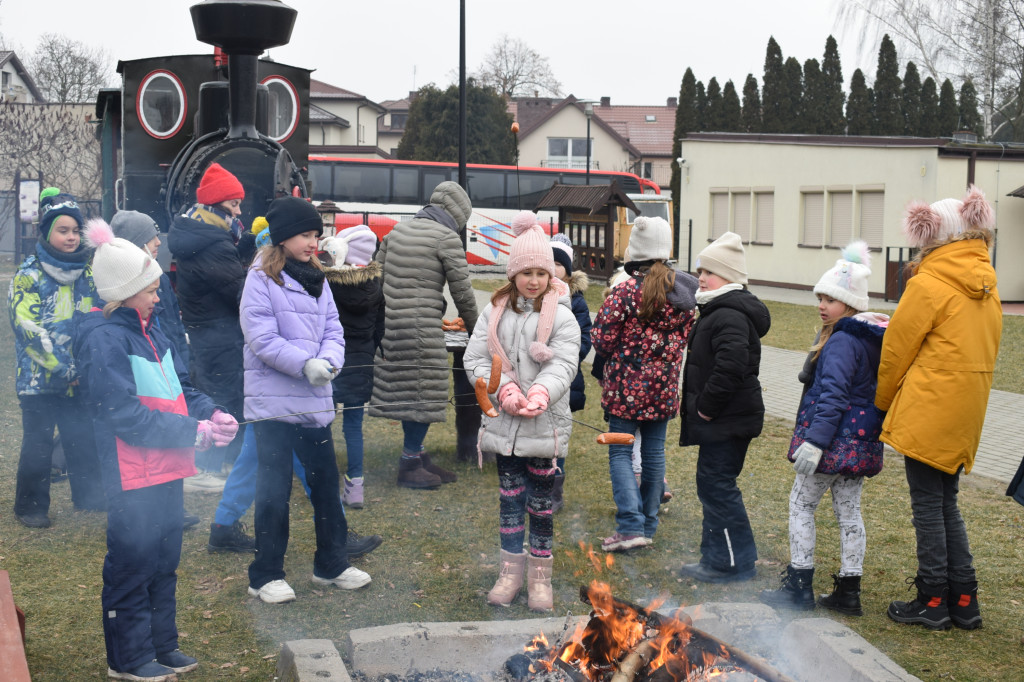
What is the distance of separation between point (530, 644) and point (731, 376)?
1848 mm

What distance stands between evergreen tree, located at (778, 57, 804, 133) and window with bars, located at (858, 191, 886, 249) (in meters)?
14.2

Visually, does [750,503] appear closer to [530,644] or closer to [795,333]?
[530,644]

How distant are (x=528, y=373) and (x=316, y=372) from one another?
101 centimetres

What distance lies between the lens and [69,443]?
21.0 feet

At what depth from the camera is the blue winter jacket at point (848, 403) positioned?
497 centimetres

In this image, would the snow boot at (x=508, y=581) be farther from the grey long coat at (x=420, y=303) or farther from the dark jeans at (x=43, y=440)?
the dark jeans at (x=43, y=440)

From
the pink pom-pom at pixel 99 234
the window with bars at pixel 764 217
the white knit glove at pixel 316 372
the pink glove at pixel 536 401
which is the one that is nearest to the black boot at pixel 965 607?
the pink glove at pixel 536 401

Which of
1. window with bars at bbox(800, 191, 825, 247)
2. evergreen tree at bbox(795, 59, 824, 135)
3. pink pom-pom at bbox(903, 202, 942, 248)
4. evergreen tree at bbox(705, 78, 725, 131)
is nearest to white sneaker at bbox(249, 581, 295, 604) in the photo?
pink pom-pom at bbox(903, 202, 942, 248)

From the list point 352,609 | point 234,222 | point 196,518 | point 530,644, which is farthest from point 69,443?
point 530,644

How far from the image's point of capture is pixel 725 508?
18.0ft

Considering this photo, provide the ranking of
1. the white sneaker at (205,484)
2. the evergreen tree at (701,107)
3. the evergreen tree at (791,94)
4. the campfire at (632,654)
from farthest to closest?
1. the evergreen tree at (701,107)
2. the evergreen tree at (791,94)
3. the white sneaker at (205,484)
4. the campfire at (632,654)

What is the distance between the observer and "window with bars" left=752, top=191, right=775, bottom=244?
30.5 meters

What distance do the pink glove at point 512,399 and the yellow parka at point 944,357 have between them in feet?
5.67

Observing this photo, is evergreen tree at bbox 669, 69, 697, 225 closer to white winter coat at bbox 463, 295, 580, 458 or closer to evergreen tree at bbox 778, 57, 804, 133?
evergreen tree at bbox 778, 57, 804, 133
